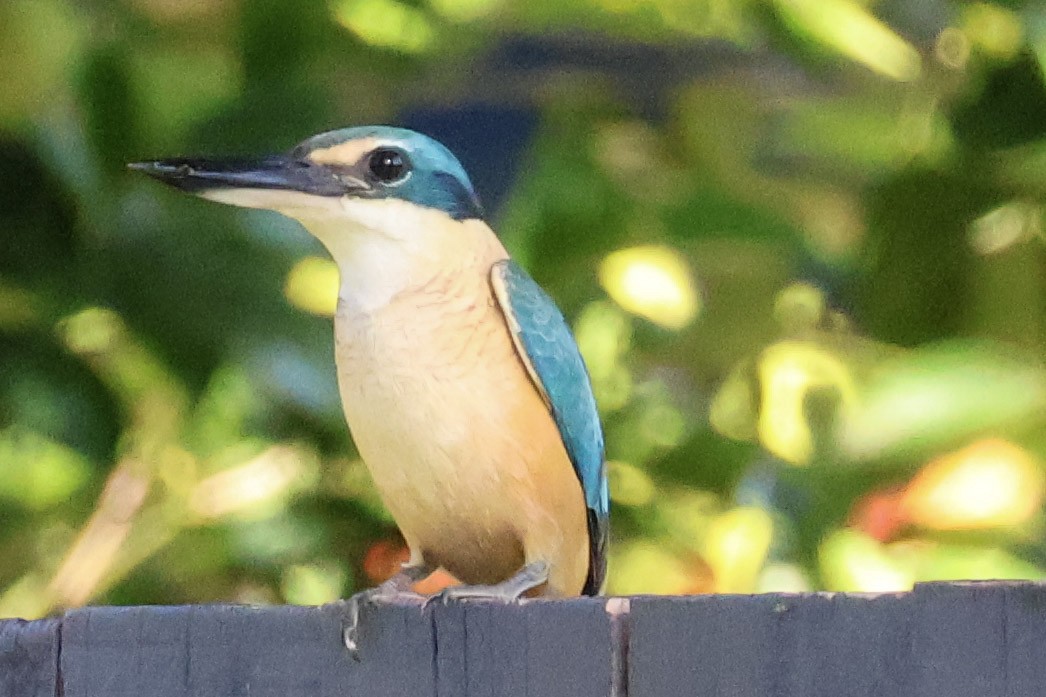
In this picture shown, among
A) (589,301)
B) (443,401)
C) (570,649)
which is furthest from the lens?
(589,301)

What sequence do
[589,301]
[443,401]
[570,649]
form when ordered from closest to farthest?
[570,649] → [443,401] → [589,301]

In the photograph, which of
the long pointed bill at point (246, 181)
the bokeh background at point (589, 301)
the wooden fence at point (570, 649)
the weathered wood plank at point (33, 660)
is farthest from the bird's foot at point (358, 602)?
the bokeh background at point (589, 301)

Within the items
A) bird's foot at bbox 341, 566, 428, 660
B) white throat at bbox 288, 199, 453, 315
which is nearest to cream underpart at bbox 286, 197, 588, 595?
white throat at bbox 288, 199, 453, 315

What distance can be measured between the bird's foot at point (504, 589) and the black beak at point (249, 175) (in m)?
0.32

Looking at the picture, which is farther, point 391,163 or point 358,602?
point 391,163

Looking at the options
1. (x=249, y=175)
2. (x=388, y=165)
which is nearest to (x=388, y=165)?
(x=388, y=165)

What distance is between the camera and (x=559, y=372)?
3.02ft

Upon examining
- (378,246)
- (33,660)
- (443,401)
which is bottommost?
(33,660)

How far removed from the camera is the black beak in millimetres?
880

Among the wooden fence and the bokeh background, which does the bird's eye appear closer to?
the wooden fence

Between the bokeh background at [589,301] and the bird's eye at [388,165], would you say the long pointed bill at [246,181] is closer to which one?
the bird's eye at [388,165]

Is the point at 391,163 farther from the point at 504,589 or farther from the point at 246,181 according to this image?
the point at 504,589

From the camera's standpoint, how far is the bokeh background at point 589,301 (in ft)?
5.08

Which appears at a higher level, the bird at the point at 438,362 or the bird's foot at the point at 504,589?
the bird at the point at 438,362
